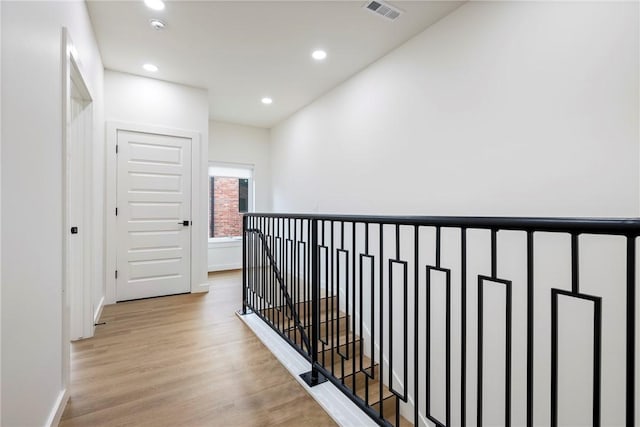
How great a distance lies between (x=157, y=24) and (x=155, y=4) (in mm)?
251

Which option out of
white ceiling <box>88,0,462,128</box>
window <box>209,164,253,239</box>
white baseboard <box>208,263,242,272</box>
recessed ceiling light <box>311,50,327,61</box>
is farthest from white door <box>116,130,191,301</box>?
recessed ceiling light <box>311,50,327,61</box>

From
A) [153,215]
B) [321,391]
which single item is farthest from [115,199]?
[321,391]

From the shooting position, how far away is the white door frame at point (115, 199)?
3.44m

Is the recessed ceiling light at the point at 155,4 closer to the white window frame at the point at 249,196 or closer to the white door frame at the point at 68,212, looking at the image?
the white door frame at the point at 68,212

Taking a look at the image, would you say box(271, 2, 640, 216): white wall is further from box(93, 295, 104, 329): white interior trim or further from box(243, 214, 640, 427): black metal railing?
box(93, 295, 104, 329): white interior trim

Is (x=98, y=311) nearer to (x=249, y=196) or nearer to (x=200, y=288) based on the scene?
(x=200, y=288)

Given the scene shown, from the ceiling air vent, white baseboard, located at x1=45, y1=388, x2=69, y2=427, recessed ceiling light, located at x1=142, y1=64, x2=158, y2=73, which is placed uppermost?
the ceiling air vent

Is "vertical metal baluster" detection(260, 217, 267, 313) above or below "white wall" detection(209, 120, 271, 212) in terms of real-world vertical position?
below

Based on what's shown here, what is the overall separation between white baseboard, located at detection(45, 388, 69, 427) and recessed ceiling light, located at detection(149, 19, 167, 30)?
280 cm

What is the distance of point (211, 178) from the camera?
18.3ft

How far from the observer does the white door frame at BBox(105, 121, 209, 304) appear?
11.3 feet

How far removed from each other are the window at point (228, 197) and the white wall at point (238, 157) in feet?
0.54

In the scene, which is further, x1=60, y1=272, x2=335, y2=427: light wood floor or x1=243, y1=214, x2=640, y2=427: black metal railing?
x1=60, y1=272, x2=335, y2=427: light wood floor

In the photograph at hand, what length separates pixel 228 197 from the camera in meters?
5.77
